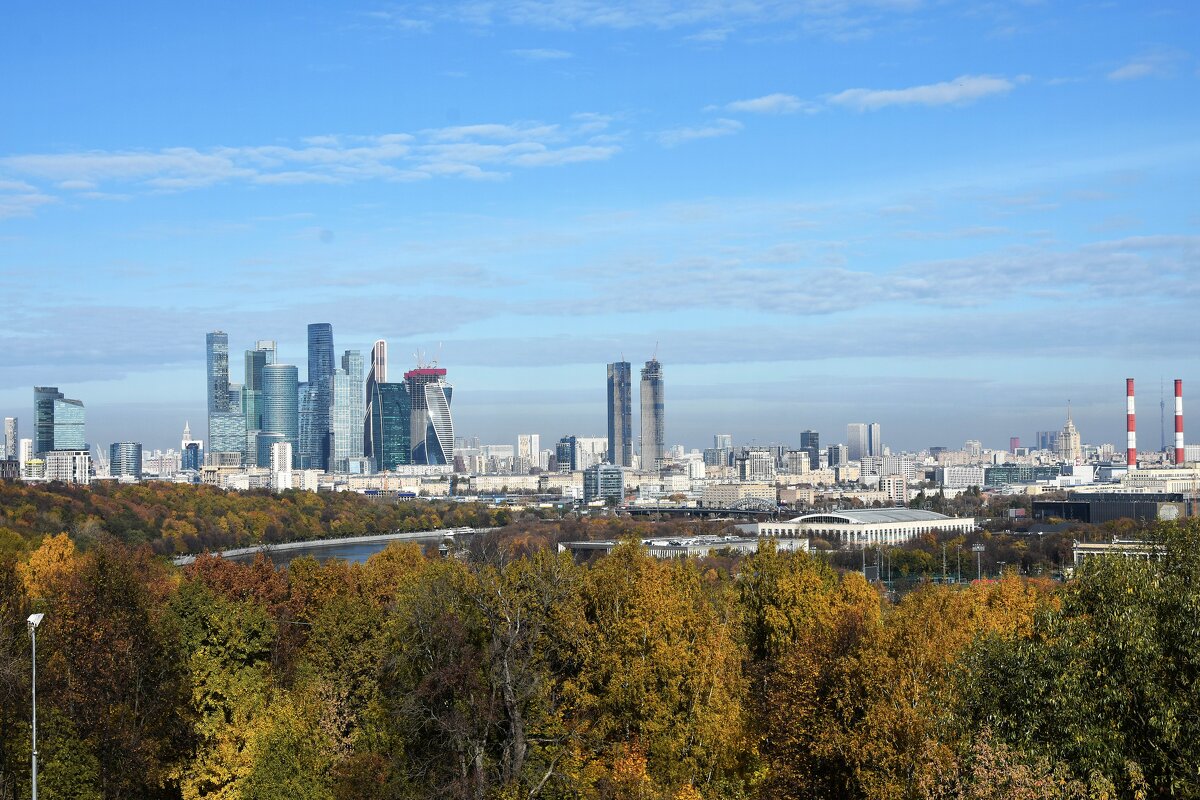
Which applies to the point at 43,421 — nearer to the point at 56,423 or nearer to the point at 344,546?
the point at 56,423

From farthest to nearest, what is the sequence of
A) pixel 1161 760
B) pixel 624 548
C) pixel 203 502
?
pixel 203 502 < pixel 624 548 < pixel 1161 760

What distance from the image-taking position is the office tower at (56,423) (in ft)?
587

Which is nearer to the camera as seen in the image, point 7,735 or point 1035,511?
point 7,735

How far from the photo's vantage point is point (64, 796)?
17938 millimetres

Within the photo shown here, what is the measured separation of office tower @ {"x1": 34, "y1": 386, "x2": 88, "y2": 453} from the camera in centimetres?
17888

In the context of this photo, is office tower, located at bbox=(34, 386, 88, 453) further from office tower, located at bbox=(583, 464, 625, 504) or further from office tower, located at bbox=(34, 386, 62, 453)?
office tower, located at bbox=(583, 464, 625, 504)

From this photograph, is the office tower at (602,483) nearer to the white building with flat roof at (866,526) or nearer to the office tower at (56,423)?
the office tower at (56,423)

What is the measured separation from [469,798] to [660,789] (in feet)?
7.86

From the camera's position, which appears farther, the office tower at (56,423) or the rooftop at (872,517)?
the office tower at (56,423)

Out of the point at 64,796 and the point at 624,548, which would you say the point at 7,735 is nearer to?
the point at 64,796

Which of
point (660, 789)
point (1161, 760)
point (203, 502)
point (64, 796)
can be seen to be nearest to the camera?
point (1161, 760)

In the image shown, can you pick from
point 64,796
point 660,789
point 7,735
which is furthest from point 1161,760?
point 7,735

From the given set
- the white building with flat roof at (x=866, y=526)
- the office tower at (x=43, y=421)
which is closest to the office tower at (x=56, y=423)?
the office tower at (x=43, y=421)

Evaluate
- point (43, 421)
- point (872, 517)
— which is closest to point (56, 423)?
point (43, 421)
